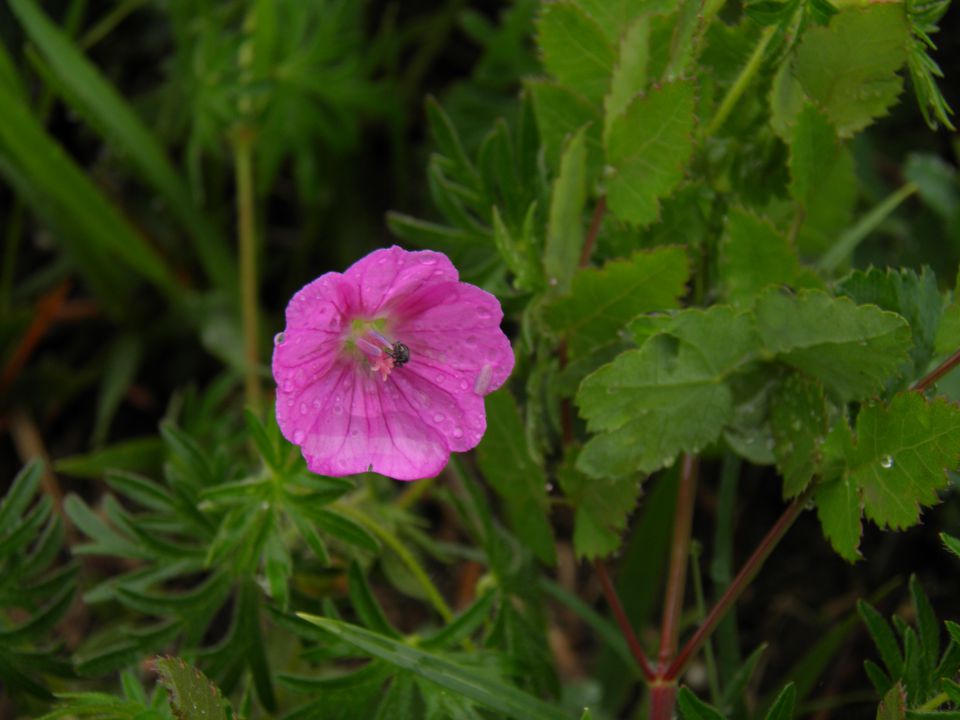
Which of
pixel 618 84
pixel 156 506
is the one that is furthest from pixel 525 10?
pixel 156 506

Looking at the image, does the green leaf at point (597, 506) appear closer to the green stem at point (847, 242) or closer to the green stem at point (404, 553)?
the green stem at point (404, 553)

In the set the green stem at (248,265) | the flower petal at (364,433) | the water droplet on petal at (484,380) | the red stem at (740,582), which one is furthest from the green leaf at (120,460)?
the red stem at (740,582)

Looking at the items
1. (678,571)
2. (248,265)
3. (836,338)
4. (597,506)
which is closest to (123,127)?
(248,265)

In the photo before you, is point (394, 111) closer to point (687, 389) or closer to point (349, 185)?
point (349, 185)

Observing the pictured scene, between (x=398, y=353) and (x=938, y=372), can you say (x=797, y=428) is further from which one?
(x=398, y=353)

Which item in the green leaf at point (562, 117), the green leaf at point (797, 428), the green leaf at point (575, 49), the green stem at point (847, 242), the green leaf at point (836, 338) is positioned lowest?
the green stem at point (847, 242)
